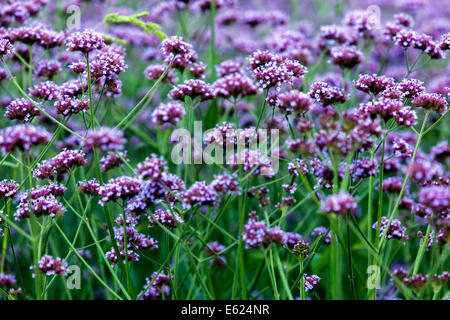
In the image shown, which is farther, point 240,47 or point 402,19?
point 240,47

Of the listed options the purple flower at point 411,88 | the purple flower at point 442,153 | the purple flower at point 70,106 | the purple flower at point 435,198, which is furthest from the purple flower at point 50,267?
the purple flower at point 442,153

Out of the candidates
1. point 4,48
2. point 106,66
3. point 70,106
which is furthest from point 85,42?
point 4,48

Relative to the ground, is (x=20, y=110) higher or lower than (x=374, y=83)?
lower

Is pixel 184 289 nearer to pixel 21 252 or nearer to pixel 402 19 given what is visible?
pixel 21 252

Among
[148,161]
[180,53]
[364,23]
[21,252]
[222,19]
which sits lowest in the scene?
[21,252]

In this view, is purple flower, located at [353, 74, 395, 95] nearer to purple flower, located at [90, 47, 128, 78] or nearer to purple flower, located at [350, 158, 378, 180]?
purple flower, located at [350, 158, 378, 180]

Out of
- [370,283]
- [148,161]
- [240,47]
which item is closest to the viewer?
[148,161]

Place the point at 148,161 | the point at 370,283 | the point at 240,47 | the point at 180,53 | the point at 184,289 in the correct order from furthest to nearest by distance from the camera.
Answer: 1. the point at 240,47
2. the point at 184,289
3. the point at 180,53
4. the point at 370,283
5. the point at 148,161

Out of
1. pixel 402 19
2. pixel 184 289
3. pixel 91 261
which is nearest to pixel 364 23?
pixel 402 19

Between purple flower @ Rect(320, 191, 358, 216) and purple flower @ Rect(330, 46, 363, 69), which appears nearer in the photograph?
purple flower @ Rect(320, 191, 358, 216)

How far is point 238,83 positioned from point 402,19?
1.51 m

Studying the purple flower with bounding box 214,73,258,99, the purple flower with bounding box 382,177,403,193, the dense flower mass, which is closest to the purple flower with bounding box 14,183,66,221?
the dense flower mass

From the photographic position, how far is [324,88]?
173 cm

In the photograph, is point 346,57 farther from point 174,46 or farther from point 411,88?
point 174,46
